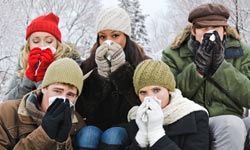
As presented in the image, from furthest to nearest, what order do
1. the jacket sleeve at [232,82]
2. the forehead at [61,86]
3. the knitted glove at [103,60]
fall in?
the knitted glove at [103,60], the jacket sleeve at [232,82], the forehead at [61,86]

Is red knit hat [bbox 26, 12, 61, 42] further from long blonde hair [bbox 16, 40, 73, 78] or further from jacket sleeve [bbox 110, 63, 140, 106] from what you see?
jacket sleeve [bbox 110, 63, 140, 106]

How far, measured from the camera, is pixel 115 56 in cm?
314

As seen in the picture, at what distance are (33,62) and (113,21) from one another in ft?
2.41

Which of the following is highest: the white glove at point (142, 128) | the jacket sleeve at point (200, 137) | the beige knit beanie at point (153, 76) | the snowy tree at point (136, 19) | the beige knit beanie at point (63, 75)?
the beige knit beanie at point (63, 75)

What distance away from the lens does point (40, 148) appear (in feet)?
8.45

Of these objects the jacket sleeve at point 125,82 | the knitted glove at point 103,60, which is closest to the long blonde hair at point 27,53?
the knitted glove at point 103,60

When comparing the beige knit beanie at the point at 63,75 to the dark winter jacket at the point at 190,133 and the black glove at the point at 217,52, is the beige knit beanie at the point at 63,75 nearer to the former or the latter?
the dark winter jacket at the point at 190,133

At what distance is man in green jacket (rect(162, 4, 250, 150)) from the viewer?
8.93ft

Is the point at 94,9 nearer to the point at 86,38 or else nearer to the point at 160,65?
the point at 86,38

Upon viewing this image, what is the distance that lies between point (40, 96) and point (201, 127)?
112cm

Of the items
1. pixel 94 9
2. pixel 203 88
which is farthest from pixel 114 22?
pixel 94 9

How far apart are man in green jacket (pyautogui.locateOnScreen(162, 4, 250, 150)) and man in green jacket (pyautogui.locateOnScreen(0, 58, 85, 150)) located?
859mm

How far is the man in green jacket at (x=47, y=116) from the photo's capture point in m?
2.54

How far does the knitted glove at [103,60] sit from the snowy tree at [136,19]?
20908mm
